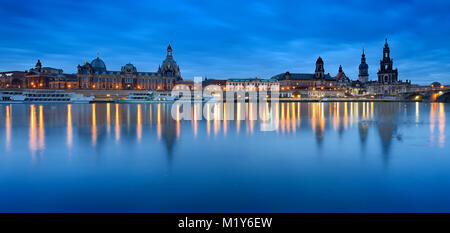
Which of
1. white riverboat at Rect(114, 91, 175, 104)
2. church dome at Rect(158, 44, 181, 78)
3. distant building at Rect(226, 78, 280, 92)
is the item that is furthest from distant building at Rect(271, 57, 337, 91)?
white riverboat at Rect(114, 91, 175, 104)

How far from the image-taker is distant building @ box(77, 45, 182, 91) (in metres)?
106

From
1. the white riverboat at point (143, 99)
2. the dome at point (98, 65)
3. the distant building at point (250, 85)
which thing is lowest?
the white riverboat at point (143, 99)

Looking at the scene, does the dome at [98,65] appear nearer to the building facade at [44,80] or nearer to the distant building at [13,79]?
the building facade at [44,80]

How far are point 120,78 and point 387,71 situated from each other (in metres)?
108

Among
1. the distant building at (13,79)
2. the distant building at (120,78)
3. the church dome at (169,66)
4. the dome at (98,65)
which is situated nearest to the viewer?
the distant building at (120,78)

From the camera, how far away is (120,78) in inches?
4333

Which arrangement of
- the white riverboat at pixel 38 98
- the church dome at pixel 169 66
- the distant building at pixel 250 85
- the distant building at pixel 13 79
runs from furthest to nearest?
the distant building at pixel 13 79
the distant building at pixel 250 85
the church dome at pixel 169 66
the white riverboat at pixel 38 98

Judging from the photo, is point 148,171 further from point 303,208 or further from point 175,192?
point 303,208

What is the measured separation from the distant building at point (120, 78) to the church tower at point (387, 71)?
8822 centimetres

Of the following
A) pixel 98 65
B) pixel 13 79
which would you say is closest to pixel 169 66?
pixel 98 65

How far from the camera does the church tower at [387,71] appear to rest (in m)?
133

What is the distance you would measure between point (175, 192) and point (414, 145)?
1096 cm

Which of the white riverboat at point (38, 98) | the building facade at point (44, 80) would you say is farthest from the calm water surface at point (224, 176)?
the building facade at point (44, 80)

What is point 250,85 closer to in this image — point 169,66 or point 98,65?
point 169,66
